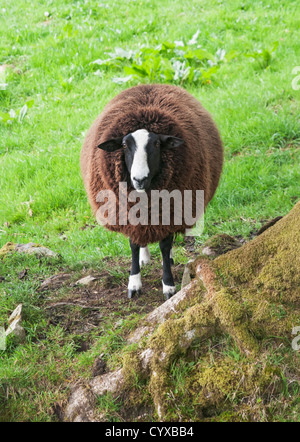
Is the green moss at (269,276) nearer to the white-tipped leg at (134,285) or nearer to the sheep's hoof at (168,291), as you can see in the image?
the sheep's hoof at (168,291)

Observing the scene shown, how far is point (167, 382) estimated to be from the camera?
2.58 metres

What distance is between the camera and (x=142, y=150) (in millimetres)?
3338

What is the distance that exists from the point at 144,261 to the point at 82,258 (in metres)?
0.62

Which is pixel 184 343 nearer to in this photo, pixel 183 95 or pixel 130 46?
pixel 183 95

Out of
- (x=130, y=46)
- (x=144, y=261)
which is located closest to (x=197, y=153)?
(x=144, y=261)

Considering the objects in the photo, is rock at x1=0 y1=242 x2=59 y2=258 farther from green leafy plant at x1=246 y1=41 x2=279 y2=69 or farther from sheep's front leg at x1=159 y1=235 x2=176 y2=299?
green leafy plant at x1=246 y1=41 x2=279 y2=69

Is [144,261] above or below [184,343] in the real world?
below

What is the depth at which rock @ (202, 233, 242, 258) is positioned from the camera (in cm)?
389

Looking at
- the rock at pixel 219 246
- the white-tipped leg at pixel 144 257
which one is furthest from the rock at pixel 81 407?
the white-tipped leg at pixel 144 257

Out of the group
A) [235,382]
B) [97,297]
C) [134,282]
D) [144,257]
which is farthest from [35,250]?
[235,382]

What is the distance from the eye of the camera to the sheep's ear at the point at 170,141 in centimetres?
344

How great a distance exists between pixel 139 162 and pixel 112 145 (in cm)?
34

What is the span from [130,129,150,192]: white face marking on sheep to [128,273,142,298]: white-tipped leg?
2.59 feet

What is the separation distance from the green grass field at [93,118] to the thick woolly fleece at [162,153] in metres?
0.72
